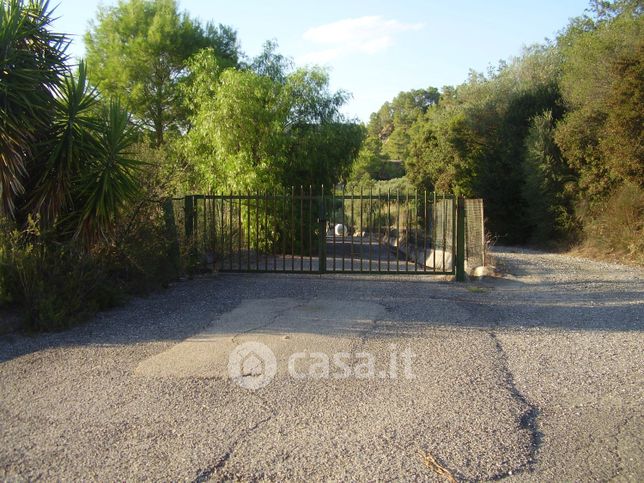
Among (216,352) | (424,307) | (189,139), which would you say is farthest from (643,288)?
(189,139)

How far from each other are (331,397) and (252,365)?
1.35 meters

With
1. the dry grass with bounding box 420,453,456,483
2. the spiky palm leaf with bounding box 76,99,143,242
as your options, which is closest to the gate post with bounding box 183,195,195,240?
the spiky palm leaf with bounding box 76,99,143,242

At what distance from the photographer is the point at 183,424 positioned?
5160 millimetres

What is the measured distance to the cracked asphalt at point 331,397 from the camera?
176 inches

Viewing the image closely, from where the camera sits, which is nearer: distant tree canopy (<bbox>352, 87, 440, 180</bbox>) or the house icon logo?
the house icon logo

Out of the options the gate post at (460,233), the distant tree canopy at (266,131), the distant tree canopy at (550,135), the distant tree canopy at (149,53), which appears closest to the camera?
the gate post at (460,233)

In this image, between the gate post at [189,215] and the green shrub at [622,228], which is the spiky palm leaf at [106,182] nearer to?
the gate post at [189,215]

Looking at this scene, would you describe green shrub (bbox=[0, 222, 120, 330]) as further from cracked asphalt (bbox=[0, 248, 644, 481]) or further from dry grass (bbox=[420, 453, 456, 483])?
dry grass (bbox=[420, 453, 456, 483])

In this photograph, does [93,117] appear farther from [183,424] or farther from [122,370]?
[183,424]

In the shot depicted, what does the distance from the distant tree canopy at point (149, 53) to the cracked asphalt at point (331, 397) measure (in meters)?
19.5

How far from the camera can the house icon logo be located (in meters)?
6.32

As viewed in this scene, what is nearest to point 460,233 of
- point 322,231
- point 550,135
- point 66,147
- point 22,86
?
point 322,231

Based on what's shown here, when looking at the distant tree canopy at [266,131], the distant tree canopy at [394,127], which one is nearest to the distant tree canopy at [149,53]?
the distant tree canopy at [266,131]

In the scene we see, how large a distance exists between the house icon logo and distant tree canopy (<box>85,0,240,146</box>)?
2173cm
